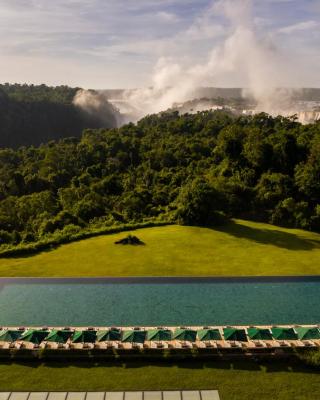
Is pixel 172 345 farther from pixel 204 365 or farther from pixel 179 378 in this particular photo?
pixel 179 378

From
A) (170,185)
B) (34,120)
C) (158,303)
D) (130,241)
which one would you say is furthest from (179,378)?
(34,120)

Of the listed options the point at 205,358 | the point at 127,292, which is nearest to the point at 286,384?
the point at 205,358

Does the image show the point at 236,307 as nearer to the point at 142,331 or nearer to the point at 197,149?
the point at 142,331

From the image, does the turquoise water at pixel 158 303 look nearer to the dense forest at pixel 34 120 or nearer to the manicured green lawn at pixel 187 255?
the manicured green lawn at pixel 187 255

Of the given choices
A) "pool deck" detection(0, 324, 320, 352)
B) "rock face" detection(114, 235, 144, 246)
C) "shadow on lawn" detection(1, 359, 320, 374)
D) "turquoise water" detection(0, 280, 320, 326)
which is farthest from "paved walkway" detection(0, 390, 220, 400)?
"rock face" detection(114, 235, 144, 246)

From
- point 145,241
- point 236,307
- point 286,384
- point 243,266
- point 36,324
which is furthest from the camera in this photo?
point 145,241

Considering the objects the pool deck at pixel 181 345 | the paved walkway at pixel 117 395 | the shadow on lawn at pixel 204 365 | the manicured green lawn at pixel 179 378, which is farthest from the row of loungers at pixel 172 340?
the paved walkway at pixel 117 395

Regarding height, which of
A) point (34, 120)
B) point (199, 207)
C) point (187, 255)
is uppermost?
point (34, 120)
